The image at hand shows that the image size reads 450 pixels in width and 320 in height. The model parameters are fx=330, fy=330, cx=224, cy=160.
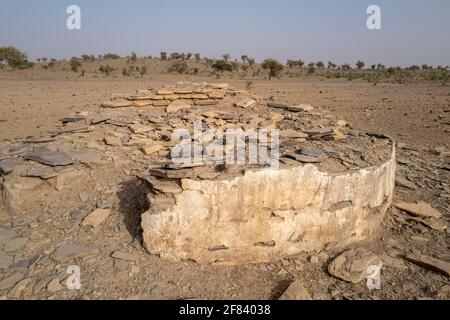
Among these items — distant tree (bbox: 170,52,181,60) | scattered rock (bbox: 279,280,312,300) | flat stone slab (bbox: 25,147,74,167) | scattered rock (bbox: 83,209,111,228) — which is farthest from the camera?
distant tree (bbox: 170,52,181,60)

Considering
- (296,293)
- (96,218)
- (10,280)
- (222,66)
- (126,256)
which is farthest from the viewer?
(222,66)

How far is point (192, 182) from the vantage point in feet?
10.5

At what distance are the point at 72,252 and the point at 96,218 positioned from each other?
1.69 feet

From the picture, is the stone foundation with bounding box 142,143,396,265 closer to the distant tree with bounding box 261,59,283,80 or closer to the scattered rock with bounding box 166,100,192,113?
the scattered rock with bounding box 166,100,192,113

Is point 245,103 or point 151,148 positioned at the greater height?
point 245,103

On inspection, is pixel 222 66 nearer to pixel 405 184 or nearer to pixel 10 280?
pixel 405 184

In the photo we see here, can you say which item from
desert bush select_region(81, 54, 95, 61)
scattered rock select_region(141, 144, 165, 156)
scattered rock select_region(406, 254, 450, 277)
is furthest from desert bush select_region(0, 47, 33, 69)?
scattered rock select_region(406, 254, 450, 277)

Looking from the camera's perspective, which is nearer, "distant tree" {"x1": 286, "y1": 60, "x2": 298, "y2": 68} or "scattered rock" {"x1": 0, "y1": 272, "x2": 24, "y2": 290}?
"scattered rock" {"x1": 0, "y1": 272, "x2": 24, "y2": 290}

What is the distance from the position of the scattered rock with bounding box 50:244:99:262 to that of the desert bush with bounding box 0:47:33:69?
27.7m

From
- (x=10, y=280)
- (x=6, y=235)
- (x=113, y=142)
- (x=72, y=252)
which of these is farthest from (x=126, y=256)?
(x=113, y=142)

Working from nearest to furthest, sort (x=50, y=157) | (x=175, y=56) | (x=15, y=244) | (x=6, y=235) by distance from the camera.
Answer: (x=15, y=244) < (x=6, y=235) < (x=50, y=157) < (x=175, y=56)

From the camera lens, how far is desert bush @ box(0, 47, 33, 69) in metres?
25.8

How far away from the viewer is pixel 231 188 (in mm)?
3248
